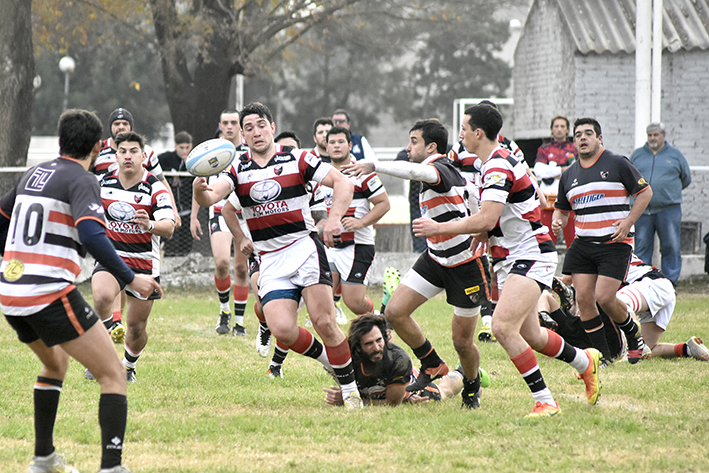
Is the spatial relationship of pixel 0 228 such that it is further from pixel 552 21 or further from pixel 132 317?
pixel 552 21

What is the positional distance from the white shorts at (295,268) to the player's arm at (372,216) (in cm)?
36

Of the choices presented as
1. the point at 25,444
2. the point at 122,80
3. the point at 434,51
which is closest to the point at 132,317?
the point at 25,444

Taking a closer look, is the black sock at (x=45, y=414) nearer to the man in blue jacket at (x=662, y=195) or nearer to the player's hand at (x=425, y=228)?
the player's hand at (x=425, y=228)

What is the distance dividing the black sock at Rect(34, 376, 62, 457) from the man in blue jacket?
9495 millimetres

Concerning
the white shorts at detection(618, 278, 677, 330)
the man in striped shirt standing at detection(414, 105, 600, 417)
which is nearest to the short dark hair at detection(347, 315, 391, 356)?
the man in striped shirt standing at detection(414, 105, 600, 417)

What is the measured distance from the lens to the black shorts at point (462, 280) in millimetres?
5965

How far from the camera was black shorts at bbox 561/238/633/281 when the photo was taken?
745 cm

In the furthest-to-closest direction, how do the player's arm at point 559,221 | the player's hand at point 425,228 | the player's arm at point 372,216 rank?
the player's arm at point 559,221 < the player's arm at point 372,216 < the player's hand at point 425,228

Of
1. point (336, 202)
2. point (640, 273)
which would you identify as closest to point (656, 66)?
point (640, 273)

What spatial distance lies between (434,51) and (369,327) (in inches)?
1326

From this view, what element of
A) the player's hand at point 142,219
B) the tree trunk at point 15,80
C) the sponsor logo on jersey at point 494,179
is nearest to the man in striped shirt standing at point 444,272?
the sponsor logo on jersey at point 494,179

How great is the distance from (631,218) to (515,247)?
2.22 meters

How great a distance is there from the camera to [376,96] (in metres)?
39.8

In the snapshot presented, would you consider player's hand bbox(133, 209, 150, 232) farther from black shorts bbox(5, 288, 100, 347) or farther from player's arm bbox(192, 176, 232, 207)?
black shorts bbox(5, 288, 100, 347)
